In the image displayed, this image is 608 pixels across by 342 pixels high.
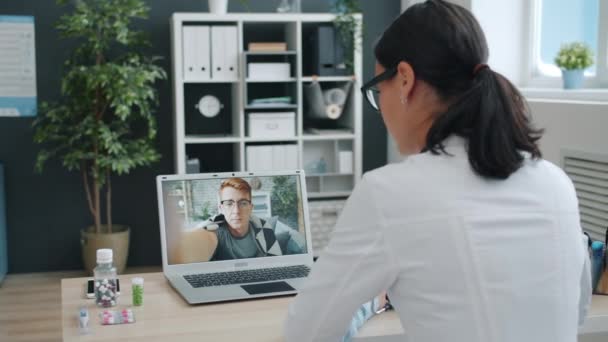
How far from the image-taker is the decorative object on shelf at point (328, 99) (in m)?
4.66

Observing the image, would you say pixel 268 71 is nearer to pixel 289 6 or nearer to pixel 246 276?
pixel 289 6

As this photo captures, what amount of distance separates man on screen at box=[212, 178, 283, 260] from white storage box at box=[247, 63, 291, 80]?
8.02ft

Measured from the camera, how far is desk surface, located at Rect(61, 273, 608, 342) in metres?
1.65

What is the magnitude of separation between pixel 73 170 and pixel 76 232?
41 cm

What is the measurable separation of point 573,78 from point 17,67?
129 inches

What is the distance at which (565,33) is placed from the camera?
404cm

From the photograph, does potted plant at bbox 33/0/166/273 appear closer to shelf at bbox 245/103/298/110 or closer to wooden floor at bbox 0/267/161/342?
wooden floor at bbox 0/267/161/342

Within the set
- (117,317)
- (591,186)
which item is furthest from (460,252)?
(591,186)

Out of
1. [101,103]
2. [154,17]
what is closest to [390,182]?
[101,103]

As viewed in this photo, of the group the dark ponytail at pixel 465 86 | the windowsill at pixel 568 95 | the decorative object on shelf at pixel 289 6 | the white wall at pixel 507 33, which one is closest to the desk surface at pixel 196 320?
the dark ponytail at pixel 465 86

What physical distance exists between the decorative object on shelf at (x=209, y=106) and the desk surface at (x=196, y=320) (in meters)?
2.70

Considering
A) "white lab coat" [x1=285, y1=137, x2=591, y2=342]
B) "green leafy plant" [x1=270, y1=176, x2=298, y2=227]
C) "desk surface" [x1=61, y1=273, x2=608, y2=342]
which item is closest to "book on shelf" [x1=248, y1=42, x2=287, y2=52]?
"green leafy plant" [x1=270, y1=176, x2=298, y2=227]

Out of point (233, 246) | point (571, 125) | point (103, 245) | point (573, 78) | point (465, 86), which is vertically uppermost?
point (573, 78)

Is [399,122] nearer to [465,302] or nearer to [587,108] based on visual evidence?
[465,302]
